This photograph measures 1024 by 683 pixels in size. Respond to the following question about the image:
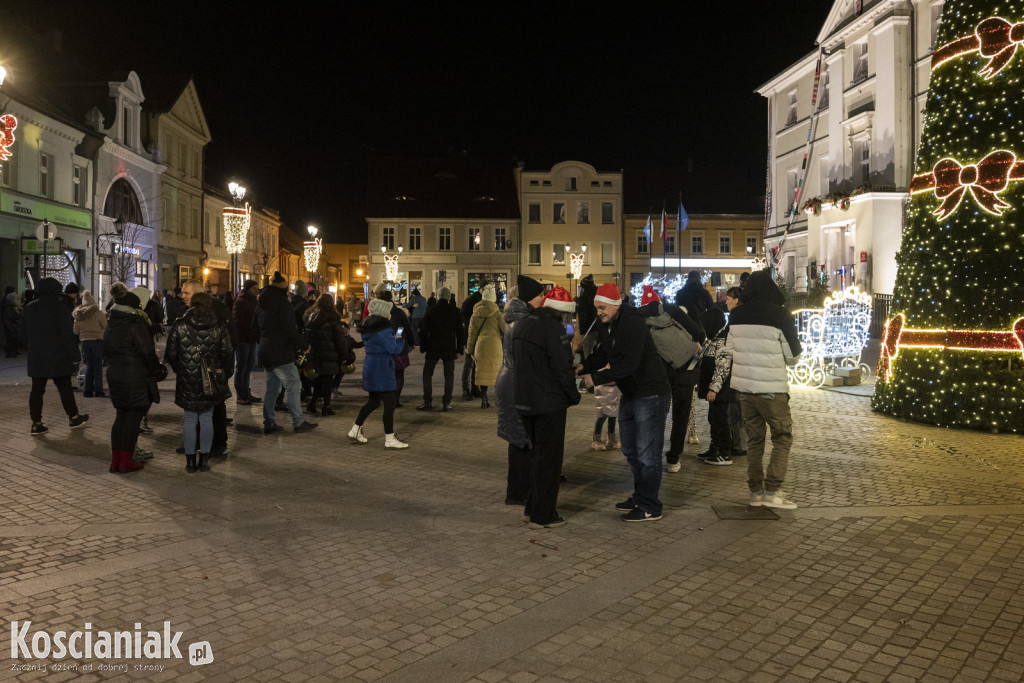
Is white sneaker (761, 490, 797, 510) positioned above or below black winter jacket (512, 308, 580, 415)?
below

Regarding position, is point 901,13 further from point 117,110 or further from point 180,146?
point 180,146

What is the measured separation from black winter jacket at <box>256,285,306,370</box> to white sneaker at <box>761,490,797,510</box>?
253 inches

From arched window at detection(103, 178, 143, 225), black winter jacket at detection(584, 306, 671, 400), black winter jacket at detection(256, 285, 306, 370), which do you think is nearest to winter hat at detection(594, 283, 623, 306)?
black winter jacket at detection(584, 306, 671, 400)

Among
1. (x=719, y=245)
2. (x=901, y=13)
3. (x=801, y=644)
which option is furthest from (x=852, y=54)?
(x=801, y=644)

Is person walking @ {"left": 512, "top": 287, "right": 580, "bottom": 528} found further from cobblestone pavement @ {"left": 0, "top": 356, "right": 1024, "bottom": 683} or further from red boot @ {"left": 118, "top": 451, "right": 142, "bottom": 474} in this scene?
red boot @ {"left": 118, "top": 451, "right": 142, "bottom": 474}

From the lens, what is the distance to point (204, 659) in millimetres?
4195

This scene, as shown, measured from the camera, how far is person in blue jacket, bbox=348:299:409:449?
9633 millimetres

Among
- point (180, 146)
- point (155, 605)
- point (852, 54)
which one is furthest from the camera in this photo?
point (180, 146)

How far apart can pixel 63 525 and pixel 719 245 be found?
57944 millimetres

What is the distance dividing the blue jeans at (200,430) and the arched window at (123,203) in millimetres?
29003

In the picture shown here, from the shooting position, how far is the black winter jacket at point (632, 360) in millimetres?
6652

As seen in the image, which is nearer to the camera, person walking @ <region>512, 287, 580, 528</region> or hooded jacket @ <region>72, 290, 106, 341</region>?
person walking @ <region>512, 287, 580, 528</region>

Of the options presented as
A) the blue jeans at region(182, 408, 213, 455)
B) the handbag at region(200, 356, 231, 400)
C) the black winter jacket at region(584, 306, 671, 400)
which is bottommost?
the blue jeans at region(182, 408, 213, 455)

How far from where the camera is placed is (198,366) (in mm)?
8438
